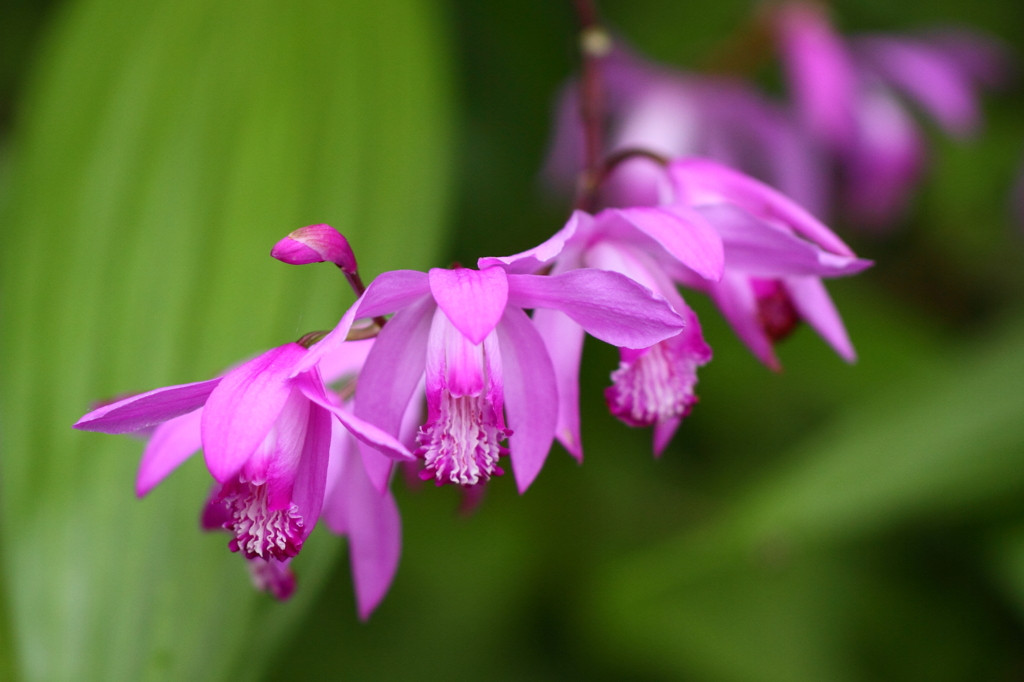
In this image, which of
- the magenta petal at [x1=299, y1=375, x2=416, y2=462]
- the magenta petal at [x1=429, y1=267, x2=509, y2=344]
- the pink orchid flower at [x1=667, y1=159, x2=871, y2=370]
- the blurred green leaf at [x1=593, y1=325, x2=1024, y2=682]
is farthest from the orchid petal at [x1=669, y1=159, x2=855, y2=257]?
the blurred green leaf at [x1=593, y1=325, x2=1024, y2=682]

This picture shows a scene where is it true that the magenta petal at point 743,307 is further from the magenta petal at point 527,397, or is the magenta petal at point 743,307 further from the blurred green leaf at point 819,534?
the blurred green leaf at point 819,534

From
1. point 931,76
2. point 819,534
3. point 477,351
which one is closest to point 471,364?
point 477,351

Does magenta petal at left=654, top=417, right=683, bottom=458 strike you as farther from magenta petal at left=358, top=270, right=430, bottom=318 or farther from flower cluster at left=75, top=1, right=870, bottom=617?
magenta petal at left=358, top=270, right=430, bottom=318

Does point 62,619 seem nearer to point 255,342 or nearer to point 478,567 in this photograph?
point 255,342

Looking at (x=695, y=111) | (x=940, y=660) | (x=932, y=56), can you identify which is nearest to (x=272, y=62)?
(x=695, y=111)

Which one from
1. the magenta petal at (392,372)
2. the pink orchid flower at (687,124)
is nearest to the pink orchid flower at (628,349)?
the magenta petal at (392,372)

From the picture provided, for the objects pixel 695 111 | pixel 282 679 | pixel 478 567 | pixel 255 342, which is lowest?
pixel 282 679
